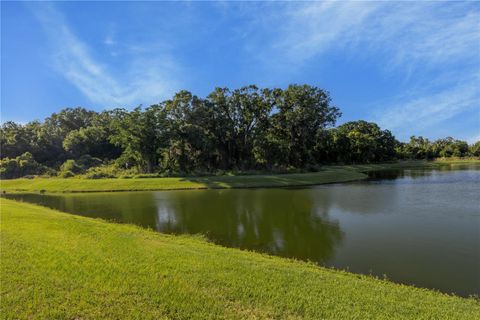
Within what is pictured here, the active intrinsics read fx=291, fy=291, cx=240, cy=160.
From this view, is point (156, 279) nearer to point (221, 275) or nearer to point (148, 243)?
point (221, 275)

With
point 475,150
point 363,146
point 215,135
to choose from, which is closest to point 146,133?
point 215,135

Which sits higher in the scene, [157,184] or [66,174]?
[66,174]

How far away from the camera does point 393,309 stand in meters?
5.56

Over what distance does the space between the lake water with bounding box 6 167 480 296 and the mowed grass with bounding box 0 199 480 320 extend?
201 centimetres

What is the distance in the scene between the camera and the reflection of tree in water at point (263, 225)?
11.3 meters

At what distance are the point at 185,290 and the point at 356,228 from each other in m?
10.2

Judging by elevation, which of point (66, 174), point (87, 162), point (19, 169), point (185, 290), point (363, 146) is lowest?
point (185, 290)

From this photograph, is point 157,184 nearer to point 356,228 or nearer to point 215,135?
point 215,135

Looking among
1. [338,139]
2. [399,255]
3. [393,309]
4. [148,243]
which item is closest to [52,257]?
[148,243]

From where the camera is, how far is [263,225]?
15.0 metres

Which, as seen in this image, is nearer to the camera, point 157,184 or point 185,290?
point 185,290

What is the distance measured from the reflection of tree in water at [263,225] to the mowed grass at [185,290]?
2.75m

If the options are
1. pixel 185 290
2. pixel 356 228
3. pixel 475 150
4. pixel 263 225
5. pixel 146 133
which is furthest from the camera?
pixel 475 150

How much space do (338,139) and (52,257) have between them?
82.5 m
